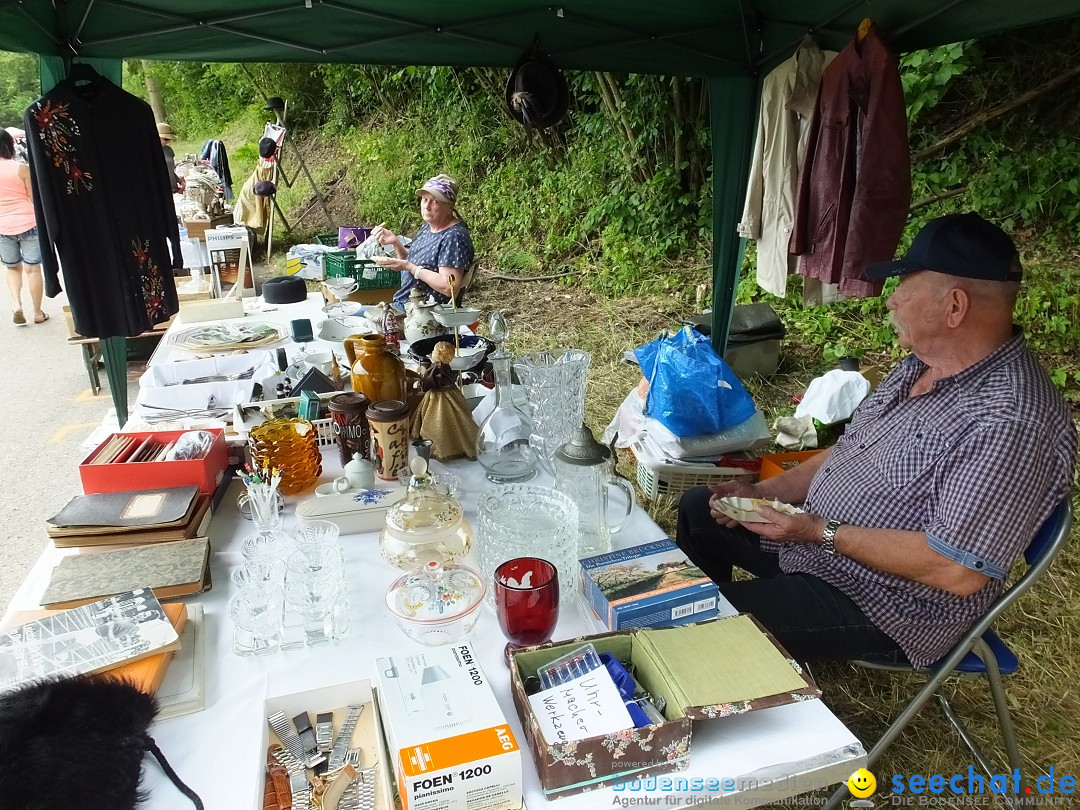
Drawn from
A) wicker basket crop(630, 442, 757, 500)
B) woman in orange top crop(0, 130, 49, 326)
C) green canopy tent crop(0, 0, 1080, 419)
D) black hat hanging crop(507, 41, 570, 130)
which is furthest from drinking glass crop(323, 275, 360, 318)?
woman in orange top crop(0, 130, 49, 326)

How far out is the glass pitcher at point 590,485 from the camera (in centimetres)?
153

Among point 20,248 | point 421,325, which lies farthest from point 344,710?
point 20,248

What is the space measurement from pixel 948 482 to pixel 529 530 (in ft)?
3.08

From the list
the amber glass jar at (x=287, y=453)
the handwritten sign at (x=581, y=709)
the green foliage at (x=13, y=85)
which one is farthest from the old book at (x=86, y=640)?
the green foliage at (x=13, y=85)

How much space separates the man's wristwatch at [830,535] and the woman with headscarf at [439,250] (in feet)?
9.52

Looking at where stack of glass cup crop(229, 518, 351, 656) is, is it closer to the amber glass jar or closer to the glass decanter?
the amber glass jar

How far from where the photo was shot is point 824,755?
1.05 meters

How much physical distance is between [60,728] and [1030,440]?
182 centimetres

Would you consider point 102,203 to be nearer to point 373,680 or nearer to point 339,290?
point 339,290

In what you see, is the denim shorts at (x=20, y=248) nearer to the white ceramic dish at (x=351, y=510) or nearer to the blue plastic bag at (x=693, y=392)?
the blue plastic bag at (x=693, y=392)

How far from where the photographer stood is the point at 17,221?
19.9ft

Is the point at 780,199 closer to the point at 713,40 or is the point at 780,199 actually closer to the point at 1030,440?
the point at 713,40

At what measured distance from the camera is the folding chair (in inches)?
59.6

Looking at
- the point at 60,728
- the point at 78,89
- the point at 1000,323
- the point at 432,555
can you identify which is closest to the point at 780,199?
the point at 1000,323
